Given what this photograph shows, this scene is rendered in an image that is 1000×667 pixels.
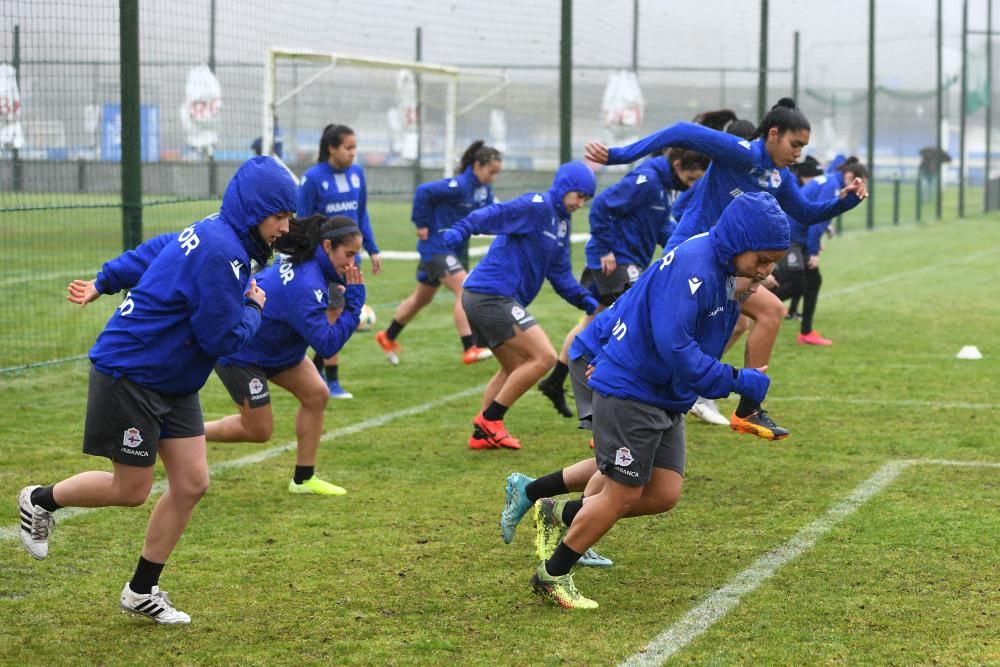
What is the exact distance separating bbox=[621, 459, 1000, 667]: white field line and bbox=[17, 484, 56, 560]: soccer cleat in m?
2.49

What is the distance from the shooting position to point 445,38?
22.6 metres

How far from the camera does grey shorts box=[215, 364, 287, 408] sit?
7.70 meters

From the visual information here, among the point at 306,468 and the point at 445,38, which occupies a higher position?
the point at 445,38

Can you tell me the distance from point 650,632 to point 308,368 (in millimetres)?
3052

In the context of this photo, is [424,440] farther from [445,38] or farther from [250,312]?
[445,38]

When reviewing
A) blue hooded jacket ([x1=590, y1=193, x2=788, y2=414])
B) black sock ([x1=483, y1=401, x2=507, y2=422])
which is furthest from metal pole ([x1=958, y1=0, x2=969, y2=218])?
blue hooded jacket ([x1=590, y1=193, x2=788, y2=414])

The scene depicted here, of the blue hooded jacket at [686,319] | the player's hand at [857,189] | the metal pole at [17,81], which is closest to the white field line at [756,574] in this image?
the blue hooded jacket at [686,319]

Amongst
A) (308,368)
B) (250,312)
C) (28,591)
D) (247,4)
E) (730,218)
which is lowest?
(28,591)

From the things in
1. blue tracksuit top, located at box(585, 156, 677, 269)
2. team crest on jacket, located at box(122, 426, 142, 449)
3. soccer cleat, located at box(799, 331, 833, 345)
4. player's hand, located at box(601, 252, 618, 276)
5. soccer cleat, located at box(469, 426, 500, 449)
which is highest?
blue tracksuit top, located at box(585, 156, 677, 269)

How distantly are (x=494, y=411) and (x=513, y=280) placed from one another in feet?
2.78

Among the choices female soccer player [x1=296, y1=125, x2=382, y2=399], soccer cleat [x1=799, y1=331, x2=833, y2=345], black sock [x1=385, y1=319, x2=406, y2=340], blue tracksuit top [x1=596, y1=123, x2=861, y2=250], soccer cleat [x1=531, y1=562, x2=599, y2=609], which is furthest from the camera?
soccer cleat [x1=799, y1=331, x2=833, y2=345]

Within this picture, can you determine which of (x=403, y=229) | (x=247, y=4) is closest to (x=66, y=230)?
(x=403, y=229)

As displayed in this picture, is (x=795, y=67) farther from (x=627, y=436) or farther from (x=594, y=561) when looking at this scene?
(x=627, y=436)

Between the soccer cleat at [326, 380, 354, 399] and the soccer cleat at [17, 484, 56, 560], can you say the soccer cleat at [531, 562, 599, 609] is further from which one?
the soccer cleat at [326, 380, 354, 399]
